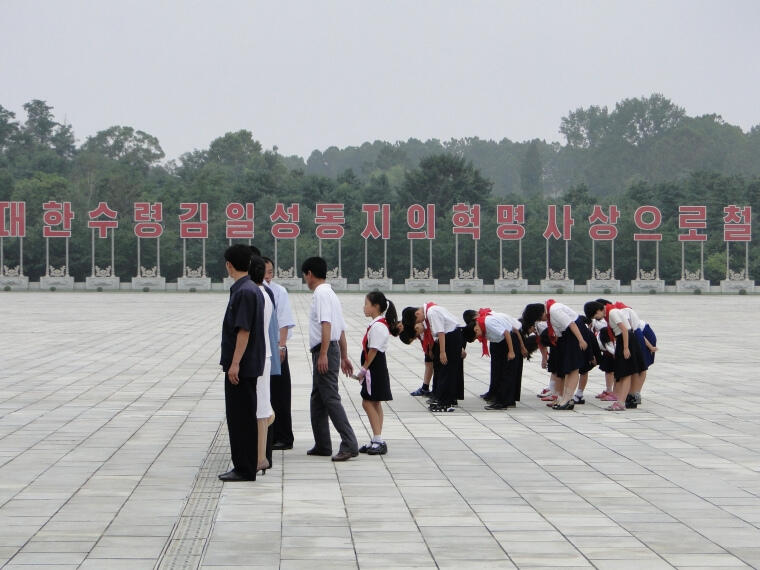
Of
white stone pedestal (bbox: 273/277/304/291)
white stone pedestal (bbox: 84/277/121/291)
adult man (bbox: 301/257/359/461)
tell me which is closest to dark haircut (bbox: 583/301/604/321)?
adult man (bbox: 301/257/359/461)

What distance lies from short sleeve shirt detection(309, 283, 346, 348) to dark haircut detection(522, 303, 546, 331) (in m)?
3.71

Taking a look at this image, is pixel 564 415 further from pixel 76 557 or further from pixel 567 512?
pixel 76 557

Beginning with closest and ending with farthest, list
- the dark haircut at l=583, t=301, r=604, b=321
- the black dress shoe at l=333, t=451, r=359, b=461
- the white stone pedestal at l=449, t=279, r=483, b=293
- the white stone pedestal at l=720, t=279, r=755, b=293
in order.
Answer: the black dress shoe at l=333, t=451, r=359, b=461 → the dark haircut at l=583, t=301, r=604, b=321 → the white stone pedestal at l=720, t=279, r=755, b=293 → the white stone pedestal at l=449, t=279, r=483, b=293

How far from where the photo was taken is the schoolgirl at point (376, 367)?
8.74 metres

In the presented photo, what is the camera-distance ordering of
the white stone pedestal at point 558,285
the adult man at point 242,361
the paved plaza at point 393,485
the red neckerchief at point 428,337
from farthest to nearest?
the white stone pedestal at point 558,285
the red neckerchief at point 428,337
the adult man at point 242,361
the paved plaza at point 393,485

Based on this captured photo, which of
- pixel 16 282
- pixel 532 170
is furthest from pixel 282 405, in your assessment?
pixel 532 170

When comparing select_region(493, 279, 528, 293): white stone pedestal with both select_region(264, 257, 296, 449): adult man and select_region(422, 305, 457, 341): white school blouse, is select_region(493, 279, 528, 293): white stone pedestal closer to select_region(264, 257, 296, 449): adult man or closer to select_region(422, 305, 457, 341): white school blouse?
select_region(422, 305, 457, 341): white school blouse

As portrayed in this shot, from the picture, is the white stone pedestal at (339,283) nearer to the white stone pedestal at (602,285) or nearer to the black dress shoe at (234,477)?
the white stone pedestal at (602,285)

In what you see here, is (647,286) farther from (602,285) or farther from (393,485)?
(393,485)

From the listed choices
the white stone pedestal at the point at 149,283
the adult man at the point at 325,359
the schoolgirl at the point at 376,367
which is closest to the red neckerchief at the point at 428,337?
the schoolgirl at the point at 376,367

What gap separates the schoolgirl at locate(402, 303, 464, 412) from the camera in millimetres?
11086

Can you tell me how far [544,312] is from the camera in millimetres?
11992

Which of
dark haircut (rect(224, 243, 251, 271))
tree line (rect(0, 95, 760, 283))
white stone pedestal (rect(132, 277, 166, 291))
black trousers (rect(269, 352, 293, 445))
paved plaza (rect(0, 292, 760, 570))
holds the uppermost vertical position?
tree line (rect(0, 95, 760, 283))

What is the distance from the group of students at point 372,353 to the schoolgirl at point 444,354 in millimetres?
12
